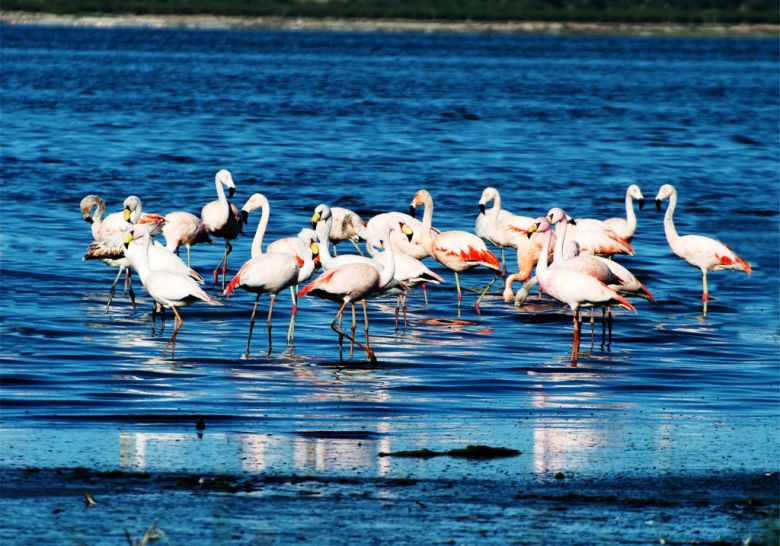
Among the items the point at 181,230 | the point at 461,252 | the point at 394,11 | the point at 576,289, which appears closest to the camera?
the point at 576,289

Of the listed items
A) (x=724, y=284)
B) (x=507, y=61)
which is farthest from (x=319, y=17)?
(x=724, y=284)

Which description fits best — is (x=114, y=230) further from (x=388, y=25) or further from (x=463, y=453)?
(x=388, y=25)

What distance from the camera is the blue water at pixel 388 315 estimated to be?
8.81 m

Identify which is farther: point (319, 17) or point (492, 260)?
point (319, 17)

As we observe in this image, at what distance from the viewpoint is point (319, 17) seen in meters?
149

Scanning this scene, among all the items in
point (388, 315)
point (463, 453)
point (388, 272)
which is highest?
point (388, 272)

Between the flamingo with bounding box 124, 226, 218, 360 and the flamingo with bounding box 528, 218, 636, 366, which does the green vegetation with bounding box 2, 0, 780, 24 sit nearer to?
the flamingo with bounding box 528, 218, 636, 366

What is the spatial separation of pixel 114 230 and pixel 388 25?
135m

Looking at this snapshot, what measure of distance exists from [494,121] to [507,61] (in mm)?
46543

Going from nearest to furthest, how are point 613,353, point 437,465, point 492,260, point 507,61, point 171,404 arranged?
1. point 437,465
2. point 171,404
3. point 613,353
4. point 492,260
5. point 507,61

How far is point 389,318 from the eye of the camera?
14438 mm

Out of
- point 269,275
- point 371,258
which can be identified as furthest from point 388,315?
point 269,275

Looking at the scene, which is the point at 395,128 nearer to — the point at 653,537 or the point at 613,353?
the point at 613,353

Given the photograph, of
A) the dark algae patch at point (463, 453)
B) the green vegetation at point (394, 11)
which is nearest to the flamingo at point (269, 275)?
the dark algae patch at point (463, 453)
